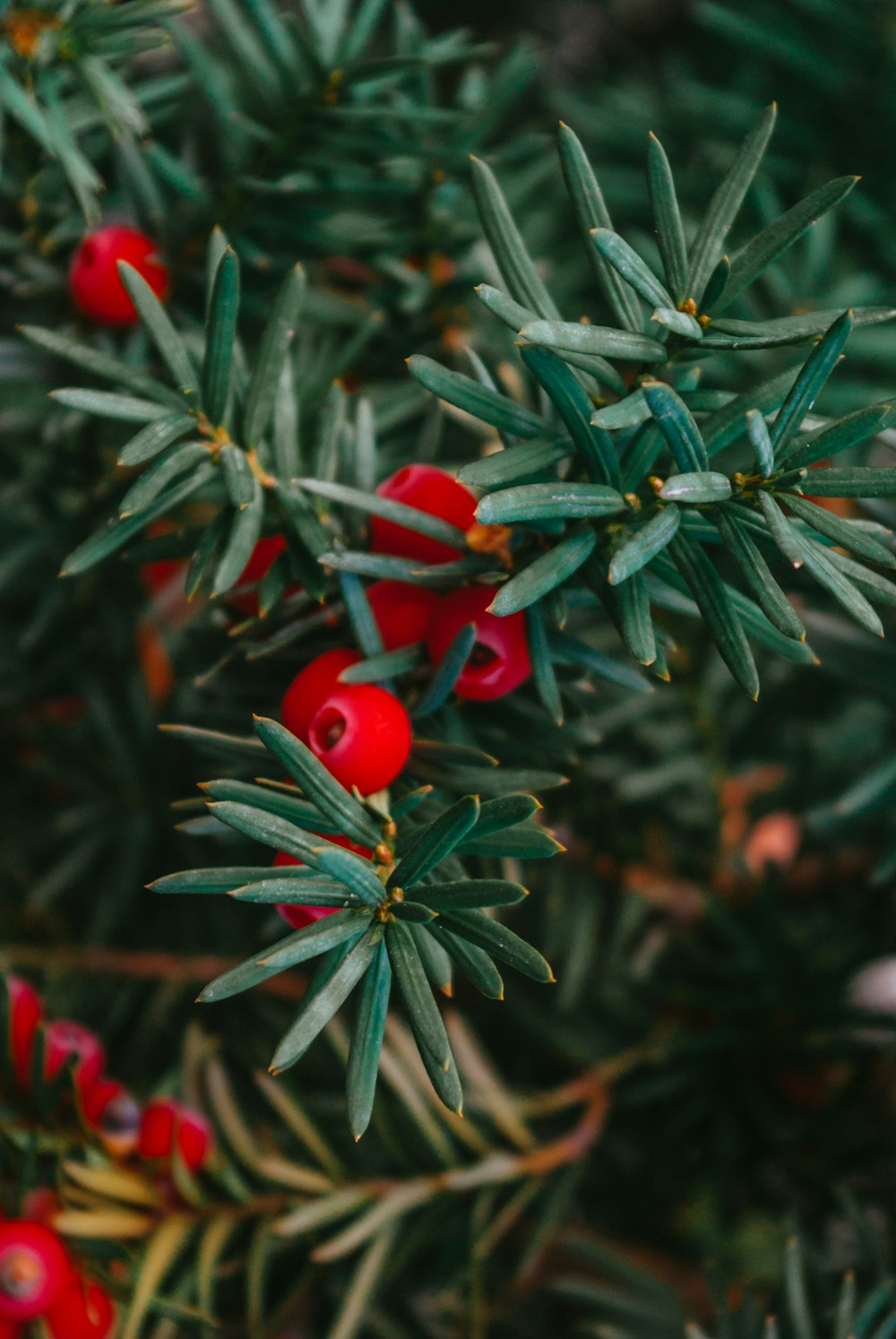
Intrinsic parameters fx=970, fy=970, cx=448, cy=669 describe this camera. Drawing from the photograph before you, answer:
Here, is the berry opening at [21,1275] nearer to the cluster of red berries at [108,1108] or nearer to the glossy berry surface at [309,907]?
the cluster of red berries at [108,1108]

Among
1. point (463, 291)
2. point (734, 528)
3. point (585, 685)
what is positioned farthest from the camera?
point (463, 291)

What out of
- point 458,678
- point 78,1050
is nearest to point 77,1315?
point 78,1050

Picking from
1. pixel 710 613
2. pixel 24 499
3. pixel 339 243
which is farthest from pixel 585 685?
pixel 24 499

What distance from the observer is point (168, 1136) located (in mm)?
604

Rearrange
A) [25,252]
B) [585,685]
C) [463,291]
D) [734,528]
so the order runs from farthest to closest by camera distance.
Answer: [463,291]
[25,252]
[585,685]
[734,528]

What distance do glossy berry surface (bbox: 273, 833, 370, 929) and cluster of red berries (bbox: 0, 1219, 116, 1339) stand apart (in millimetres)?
276

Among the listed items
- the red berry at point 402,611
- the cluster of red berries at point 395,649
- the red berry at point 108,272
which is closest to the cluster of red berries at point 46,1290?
the cluster of red berries at point 395,649

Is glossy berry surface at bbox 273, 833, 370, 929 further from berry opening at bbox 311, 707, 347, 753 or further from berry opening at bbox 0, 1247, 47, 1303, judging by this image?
berry opening at bbox 0, 1247, 47, 1303

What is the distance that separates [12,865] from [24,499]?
1.01ft

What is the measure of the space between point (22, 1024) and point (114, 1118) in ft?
0.27

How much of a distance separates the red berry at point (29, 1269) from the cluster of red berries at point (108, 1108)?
60 millimetres

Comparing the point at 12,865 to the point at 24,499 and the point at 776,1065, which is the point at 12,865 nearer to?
the point at 24,499

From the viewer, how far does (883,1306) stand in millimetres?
573

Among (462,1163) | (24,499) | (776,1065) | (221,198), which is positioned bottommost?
(776,1065)
